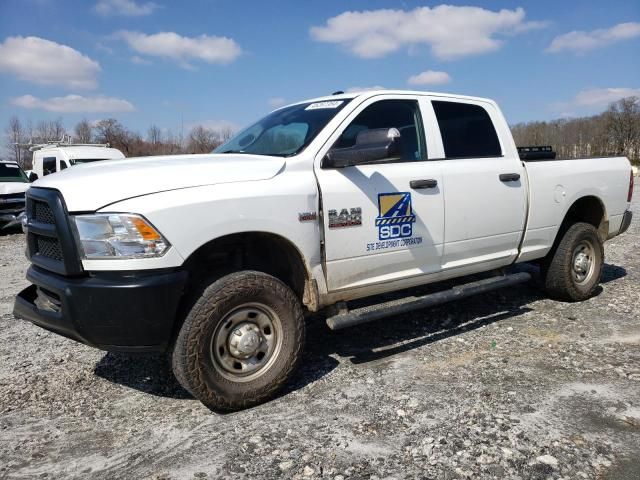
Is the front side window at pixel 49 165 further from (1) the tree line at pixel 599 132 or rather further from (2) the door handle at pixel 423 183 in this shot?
(1) the tree line at pixel 599 132

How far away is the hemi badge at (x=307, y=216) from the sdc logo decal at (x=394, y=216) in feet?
1.79

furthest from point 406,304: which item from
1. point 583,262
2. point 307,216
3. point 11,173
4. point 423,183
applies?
point 11,173

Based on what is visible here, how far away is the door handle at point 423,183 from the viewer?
3.96 meters

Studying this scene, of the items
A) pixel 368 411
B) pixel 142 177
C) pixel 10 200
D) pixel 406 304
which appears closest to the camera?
pixel 142 177

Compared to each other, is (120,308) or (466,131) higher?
(466,131)

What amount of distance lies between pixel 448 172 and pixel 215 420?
260cm

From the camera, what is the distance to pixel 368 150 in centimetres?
347

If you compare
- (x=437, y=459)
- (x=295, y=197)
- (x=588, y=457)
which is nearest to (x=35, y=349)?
(x=295, y=197)

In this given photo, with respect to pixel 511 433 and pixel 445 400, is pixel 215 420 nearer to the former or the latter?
pixel 445 400

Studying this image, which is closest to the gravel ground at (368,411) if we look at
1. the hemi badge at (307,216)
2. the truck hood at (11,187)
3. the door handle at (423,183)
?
the hemi badge at (307,216)

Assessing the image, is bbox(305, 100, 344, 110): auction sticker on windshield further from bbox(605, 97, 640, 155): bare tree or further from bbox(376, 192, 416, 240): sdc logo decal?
bbox(605, 97, 640, 155): bare tree

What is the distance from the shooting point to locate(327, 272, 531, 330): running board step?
3607mm

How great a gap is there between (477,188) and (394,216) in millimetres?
1005

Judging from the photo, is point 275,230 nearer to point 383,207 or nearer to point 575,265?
point 383,207
